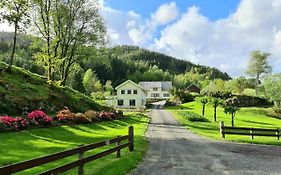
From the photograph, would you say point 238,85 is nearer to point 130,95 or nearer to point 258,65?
point 258,65

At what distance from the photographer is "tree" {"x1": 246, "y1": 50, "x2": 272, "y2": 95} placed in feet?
398

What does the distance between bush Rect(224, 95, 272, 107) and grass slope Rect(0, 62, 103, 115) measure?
54.7 m

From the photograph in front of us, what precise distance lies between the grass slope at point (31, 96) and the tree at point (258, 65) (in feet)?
281

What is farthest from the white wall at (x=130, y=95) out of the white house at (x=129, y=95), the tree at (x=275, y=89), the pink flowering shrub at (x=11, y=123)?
the pink flowering shrub at (x=11, y=123)

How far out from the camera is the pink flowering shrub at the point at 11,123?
22453 mm

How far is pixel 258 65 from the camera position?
122000mm

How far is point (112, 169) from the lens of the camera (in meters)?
13.1

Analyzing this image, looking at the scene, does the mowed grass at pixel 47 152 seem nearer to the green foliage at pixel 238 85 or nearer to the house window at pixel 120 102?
the house window at pixel 120 102

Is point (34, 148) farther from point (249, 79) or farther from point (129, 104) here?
point (249, 79)

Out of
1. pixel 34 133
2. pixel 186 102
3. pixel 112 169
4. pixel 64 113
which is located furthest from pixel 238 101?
pixel 112 169

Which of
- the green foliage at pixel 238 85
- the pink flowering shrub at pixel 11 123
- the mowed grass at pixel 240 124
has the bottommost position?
the mowed grass at pixel 240 124

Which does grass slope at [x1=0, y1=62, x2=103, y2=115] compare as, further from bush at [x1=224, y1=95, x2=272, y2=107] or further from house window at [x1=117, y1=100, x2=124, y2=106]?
bush at [x1=224, y1=95, x2=272, y2=107]

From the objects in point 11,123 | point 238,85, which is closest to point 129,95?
point 238,85

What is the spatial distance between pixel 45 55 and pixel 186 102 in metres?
70.9
